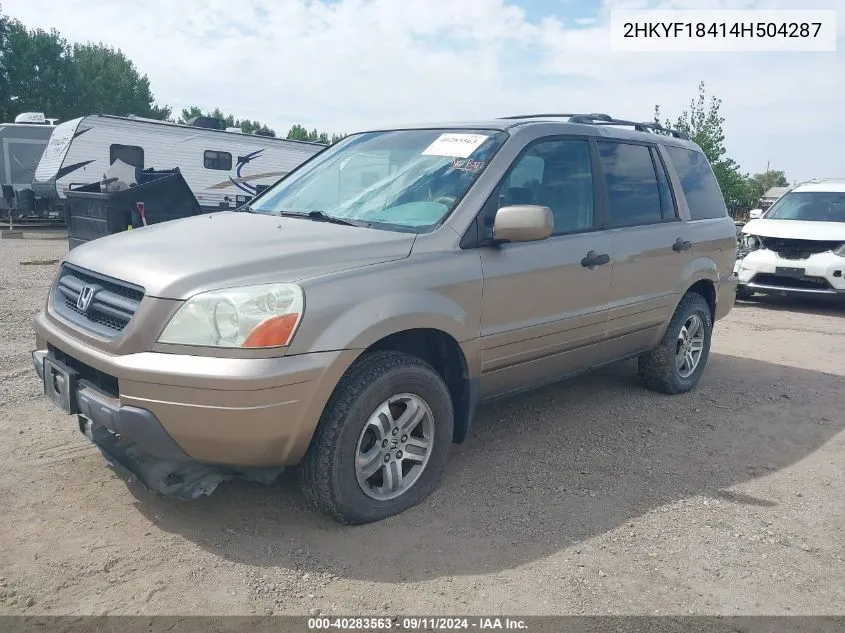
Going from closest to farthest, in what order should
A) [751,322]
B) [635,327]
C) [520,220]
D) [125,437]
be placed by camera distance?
[125,437]
[520,220]
[635,327]
[751,322]

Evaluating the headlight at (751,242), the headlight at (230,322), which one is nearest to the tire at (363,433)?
the headlight at (230,322)

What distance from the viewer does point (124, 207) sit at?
339 inches

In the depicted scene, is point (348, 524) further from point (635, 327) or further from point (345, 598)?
point (635, 327)

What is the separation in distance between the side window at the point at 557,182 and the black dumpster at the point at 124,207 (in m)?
6.21

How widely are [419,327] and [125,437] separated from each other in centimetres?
133

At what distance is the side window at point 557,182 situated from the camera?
3.80 meters

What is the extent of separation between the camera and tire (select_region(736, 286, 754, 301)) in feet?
32.8

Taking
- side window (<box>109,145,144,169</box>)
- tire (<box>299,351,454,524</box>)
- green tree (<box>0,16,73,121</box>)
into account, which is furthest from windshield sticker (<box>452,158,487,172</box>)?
green tree (<box>0,16,73,121</box>)

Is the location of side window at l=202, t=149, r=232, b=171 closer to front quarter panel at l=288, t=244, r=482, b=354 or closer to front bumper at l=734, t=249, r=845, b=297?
front bumper at l=734, t=249, r=845, b=297

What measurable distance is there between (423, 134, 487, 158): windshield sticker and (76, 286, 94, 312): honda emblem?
6.06 ft

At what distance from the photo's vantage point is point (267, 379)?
267 centimetres

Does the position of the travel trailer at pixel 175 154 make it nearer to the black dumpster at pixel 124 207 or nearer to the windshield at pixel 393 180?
the black dumpster at pixel 124 207

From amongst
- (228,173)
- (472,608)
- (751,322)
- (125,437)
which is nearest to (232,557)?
(125,437)

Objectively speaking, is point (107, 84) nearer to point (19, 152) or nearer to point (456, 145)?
point (19, 152)
